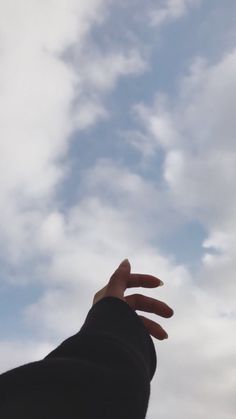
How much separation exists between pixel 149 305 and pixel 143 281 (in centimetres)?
30

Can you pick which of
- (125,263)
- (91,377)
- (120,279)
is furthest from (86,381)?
(125,263)

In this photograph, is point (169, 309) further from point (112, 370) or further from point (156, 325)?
point (112, 370)

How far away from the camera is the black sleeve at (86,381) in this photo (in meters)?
3.32

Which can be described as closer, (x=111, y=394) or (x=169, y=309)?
(x=111, y=394)

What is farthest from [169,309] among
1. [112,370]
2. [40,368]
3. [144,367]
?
[40,368]

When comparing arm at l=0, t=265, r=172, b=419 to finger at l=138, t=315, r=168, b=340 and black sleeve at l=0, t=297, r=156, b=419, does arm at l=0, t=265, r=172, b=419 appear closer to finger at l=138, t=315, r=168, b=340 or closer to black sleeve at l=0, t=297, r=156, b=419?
black sleeve at l=0, t=297, r=156, b=419

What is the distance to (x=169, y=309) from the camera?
210 inches

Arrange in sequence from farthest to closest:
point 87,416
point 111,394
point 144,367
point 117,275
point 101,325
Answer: point 117,275, point 101,325, point 144,367, point 111,394, point 87,416

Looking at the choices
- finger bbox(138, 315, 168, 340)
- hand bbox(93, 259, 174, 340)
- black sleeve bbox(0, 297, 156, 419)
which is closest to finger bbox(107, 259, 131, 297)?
hand bbox(93, 259, 174, 340)

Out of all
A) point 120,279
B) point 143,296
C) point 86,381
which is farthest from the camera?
point 143,296

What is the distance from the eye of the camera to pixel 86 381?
360 cm

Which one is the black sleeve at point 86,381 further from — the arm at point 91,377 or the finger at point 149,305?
the finger at point 149,305

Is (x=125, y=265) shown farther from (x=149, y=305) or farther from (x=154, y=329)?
(x=154, y=329)

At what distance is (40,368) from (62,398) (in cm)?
35
